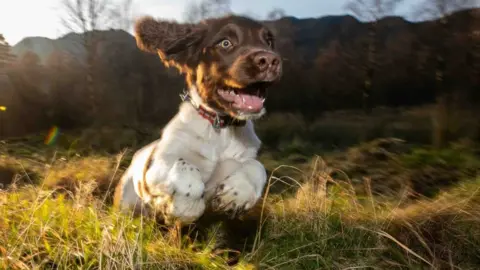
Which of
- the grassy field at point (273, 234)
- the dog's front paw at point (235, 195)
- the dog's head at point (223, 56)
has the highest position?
the dog's head at point (223, 56)

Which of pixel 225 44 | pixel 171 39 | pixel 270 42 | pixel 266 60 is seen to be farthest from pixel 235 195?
pixel 171 39

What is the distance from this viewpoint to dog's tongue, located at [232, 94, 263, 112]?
322 centimetres

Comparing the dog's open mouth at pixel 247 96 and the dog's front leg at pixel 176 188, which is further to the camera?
the dog's open mouth at pixel 247 96

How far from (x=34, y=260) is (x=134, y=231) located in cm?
60

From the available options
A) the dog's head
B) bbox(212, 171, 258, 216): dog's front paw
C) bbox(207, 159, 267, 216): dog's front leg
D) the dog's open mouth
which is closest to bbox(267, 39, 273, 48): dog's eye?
the dog's head

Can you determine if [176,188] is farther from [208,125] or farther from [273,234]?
[273,234]

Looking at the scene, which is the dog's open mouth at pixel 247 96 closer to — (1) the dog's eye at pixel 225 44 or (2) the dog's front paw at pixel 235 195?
(1) the dog's eye at pixel 225 44

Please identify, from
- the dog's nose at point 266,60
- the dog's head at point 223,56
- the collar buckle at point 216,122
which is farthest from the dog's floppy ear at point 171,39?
the dog's nose at point 266,60

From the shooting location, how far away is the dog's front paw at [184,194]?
10.0 feet

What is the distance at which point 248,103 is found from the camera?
3252 millimetres

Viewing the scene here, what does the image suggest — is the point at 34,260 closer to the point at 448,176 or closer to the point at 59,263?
the point at 59,263

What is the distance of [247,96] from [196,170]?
0.57 metres

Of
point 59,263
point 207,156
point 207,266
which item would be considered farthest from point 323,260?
point 59,263

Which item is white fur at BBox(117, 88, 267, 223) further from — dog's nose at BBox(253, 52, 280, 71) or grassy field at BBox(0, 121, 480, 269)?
dog's nose at BBox(253, 52, 280, 71)
